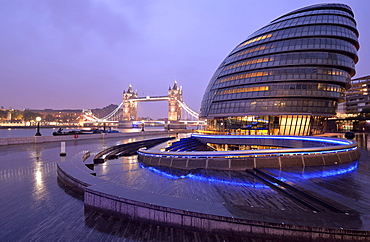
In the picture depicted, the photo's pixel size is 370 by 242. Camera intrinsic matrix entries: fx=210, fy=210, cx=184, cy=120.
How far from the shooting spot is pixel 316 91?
1720 inches

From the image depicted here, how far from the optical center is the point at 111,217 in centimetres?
712

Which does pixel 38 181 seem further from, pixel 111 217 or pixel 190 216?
pixel 190 216

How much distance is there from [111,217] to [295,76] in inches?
1821

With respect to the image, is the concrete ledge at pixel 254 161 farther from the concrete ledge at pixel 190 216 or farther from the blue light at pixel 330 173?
the concrete ledge at pixel 190 216

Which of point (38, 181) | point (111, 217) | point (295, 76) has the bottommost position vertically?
point (111, 217)

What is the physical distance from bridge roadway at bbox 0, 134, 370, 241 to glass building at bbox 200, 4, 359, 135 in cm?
3366

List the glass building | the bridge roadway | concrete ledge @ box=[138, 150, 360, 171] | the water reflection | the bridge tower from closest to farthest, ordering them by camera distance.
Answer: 1. the bridge roadway
2. the water reflection
3. concrete ledge @ box=[138, 150, 360, 171]
4. the glass building
5. the bridge tower

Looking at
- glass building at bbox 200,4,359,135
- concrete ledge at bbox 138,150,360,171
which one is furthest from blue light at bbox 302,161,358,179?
glass building at bbox 200,4,359,135

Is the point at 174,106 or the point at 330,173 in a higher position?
the point at 174,106

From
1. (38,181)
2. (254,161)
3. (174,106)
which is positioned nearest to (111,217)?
(38,181)

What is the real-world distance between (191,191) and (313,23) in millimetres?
52832

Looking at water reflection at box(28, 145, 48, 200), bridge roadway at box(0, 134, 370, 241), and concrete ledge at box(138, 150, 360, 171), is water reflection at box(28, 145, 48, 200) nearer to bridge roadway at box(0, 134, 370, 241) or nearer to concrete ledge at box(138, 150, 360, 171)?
bridge roadway at box(0, 134, 370, 241)

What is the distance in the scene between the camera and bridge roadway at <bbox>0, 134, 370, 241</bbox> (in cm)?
593

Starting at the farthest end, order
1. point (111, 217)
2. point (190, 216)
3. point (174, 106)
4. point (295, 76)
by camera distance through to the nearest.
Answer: point (174, 106), point (295, 76), point (111, 217), point (190, 216)
